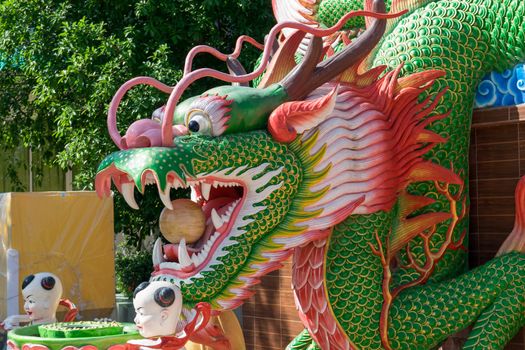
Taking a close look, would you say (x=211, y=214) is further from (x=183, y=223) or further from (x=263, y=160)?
(x=263, y=160)

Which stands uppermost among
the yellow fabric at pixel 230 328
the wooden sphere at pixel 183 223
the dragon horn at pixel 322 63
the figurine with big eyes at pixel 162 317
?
the dragon horn at pixel 322 63

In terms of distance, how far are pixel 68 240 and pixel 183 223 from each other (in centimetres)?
Result: 449

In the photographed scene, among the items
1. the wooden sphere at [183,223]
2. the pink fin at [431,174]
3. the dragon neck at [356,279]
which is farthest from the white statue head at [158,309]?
the pink fin at [431,174]

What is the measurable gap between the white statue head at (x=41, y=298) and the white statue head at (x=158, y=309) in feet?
5.48

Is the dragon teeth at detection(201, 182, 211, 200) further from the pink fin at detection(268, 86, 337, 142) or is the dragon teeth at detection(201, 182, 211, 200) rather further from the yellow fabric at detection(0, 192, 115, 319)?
the yellow fabric at detection(0, 192, 115, 319)

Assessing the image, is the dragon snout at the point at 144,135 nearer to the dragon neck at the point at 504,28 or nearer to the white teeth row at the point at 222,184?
the white teeth row at the point at 222,184

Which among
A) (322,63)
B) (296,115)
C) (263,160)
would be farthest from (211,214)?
(322,63)

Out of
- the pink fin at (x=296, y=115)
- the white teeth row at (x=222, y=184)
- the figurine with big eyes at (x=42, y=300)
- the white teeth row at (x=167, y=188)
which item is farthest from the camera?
the figurine with big eyes at (x=42, y=300)

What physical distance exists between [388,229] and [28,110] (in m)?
7.00

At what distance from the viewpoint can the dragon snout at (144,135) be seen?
388 centimetres

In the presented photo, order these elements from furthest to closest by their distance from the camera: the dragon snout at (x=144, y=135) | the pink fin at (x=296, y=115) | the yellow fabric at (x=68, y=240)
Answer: the yellow fabric at (x=68, y=240)
the pink fin at (x=296, y=115)
the dragon snout at (x=144, y=135)

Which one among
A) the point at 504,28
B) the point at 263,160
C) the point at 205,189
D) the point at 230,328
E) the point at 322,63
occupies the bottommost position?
the point at 230,328

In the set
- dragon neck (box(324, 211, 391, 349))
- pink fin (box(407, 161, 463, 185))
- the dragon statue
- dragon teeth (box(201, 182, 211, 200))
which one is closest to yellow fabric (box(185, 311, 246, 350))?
the dragon statue

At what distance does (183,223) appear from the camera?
13.2 ft
